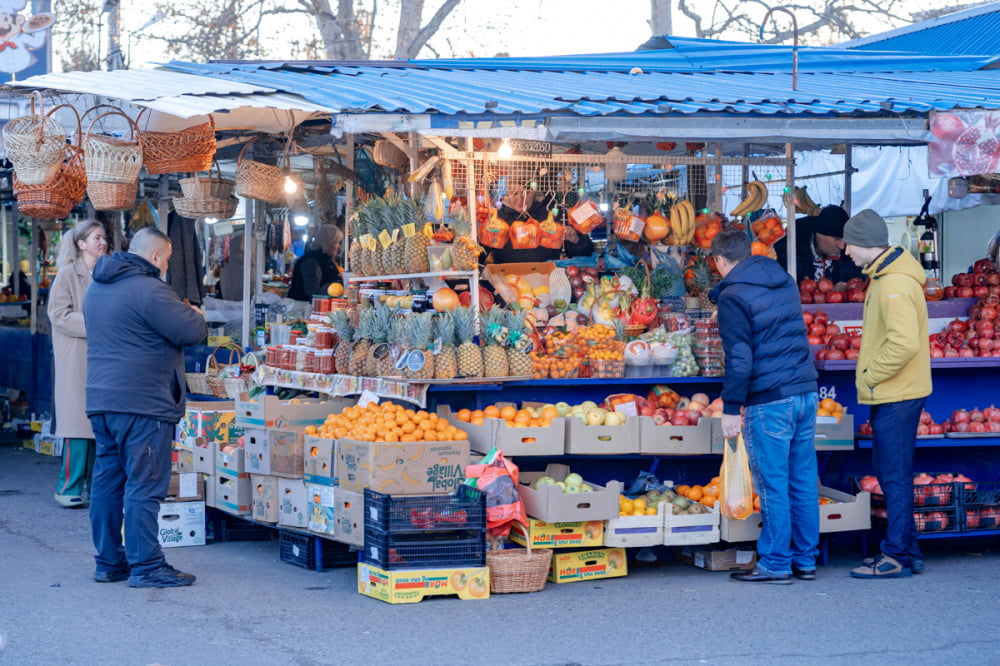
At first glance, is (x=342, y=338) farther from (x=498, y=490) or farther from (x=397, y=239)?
(x=498, y=490)

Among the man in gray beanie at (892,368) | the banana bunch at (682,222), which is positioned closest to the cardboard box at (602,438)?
the man in gray beanie at (892,368)

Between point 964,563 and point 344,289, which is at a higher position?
point 344,289

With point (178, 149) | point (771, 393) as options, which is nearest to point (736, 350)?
point (771, 393)

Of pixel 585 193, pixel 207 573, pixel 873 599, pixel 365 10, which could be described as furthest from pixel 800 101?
pixel 365 10

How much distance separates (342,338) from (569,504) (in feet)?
6.66

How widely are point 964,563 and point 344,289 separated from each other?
4783 millimetres

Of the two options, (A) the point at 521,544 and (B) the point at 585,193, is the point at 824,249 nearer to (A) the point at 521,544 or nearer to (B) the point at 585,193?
(B) the point at 585,193

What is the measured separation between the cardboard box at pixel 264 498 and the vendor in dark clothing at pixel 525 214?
218 cm

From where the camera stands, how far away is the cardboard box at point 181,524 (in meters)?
7.90

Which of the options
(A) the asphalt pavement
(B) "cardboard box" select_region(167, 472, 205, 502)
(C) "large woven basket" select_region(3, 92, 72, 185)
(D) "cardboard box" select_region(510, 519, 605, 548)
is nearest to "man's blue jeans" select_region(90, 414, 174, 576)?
(A) the asphalt pavement

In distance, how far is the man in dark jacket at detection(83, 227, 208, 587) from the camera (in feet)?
21.1

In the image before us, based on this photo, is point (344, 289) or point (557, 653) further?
point (344, 289)

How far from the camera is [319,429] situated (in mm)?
7227

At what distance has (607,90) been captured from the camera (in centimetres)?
776
